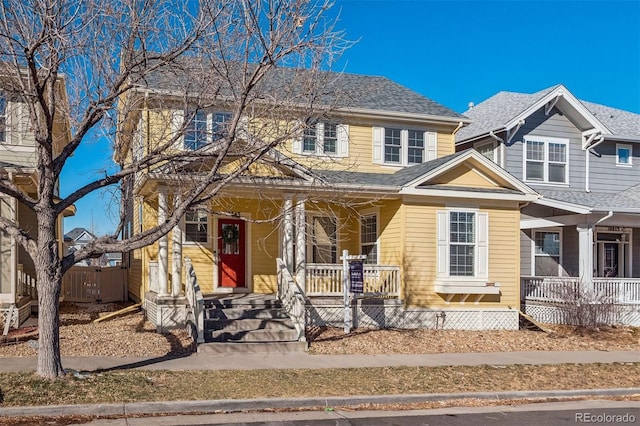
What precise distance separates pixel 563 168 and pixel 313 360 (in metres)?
13.8

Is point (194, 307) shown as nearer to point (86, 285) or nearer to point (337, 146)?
point (337, 146)

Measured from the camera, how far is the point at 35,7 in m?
10.1

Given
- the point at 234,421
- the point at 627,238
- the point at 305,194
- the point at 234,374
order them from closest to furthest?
the point at 234,421 → the point at 234,374 → the point at 305,194 → the point at 627,238

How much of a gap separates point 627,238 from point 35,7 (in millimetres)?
21011

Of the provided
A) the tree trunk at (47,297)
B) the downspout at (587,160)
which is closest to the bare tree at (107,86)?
the tree trunk at (47,297)

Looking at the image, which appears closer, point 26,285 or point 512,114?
point 26,285

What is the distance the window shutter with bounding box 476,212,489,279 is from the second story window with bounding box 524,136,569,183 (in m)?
4.98

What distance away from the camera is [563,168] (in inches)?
901

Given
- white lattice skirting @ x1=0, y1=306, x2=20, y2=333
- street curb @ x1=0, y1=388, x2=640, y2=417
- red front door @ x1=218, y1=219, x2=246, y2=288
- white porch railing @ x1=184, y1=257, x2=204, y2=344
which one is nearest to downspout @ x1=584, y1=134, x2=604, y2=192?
red front door @ x1=218, y1=219, x2=246, y2=288

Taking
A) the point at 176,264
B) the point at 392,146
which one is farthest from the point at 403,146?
the point at 176,264

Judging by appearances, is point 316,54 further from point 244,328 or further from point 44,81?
point 244,328

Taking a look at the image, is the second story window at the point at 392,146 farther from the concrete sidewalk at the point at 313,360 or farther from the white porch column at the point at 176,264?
the concrete sidewalk at the point at 313,360

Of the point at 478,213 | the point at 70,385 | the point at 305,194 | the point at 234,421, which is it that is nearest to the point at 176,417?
the point at 234,421

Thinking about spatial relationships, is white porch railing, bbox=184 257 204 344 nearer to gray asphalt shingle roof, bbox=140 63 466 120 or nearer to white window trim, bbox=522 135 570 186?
gray asphalt shingle roof, bbox=140 63 466 120
